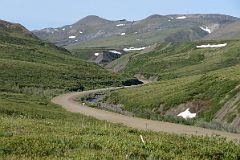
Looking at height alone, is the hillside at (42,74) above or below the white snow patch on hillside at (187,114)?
below

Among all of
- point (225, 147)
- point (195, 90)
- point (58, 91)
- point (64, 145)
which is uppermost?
point (64, 145)

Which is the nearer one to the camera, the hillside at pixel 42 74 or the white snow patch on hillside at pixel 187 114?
the white snow patch on hillside at pixel 187 114

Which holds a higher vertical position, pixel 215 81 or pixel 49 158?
pixel 49 158

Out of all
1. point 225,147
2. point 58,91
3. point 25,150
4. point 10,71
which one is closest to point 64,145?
point 25,150

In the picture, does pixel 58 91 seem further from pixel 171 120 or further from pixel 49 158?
pixel 49 158

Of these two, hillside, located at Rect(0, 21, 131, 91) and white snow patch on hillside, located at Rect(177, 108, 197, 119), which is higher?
white snow patch on hillside, located at Rect(177, 108, 197, 119)

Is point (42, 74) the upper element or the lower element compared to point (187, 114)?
lower

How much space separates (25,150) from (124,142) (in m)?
4.53

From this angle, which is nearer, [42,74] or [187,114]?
[187,114]

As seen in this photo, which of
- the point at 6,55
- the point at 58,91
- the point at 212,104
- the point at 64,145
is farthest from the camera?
the point at 6,55

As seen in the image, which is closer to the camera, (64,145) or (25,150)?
(25,150)

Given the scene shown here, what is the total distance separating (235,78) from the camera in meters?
74.7

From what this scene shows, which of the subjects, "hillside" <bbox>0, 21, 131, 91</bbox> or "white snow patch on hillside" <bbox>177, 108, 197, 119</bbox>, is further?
"hillside" <bbox>0, 21, 131, 91</bbox>

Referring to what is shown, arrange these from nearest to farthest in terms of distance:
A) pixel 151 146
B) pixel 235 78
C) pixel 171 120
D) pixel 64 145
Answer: pixel 64 145 < pixel 151 146 < pixel 171 120 < pixel 235 78
